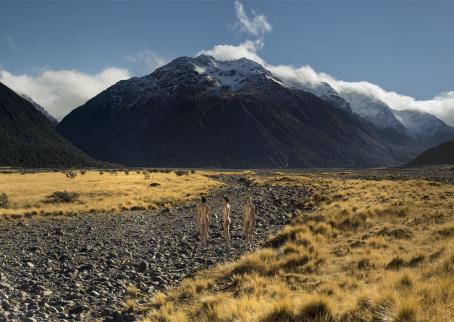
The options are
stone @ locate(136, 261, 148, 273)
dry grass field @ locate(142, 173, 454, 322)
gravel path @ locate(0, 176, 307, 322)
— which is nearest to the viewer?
dry grass field @ locate(142, 173, 454, 322)

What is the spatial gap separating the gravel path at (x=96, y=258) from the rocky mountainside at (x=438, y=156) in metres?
169

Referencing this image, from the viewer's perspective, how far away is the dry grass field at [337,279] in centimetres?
956

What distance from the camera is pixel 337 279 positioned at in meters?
13.0

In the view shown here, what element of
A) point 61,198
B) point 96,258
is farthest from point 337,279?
point 61,198

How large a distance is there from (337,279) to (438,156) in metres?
192

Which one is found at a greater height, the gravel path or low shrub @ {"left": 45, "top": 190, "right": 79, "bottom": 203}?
low shrub @ {"left": 45, "top": 190, "right": 79, "bottom": 203}

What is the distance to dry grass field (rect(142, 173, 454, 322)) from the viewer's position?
956cm

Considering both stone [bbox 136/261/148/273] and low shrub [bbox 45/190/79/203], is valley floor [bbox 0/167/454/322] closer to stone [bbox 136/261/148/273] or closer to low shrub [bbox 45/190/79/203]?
stone [bbox 136/261/148/273]

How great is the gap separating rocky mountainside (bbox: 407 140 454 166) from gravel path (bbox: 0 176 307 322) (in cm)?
16880

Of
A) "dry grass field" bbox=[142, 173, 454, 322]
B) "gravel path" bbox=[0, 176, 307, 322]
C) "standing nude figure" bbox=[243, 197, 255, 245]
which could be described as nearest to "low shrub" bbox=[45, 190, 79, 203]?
"gravel path" bbox=[0, 176, 307, 322]

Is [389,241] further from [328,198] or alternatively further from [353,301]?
[328,198]

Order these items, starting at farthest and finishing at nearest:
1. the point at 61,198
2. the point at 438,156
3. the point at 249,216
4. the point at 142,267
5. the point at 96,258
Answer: the point at 438,156
the point at 61,198
the point at 249,216
the point at 96,258
the point at 142,267

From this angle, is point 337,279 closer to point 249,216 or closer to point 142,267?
point 142,267

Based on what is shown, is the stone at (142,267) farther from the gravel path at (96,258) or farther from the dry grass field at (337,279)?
the dry grass field at (337,279)
